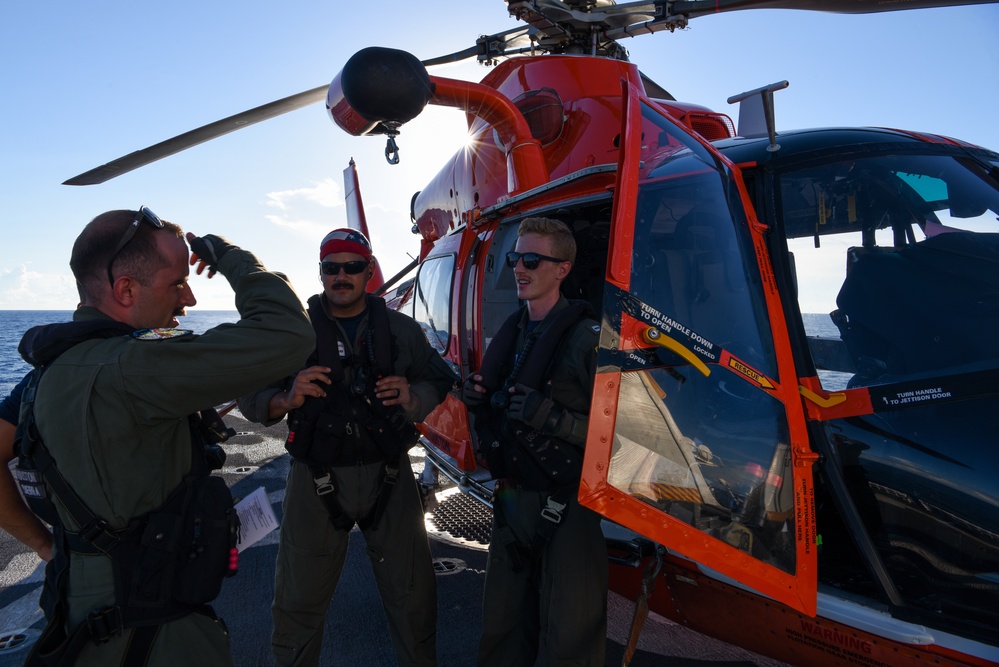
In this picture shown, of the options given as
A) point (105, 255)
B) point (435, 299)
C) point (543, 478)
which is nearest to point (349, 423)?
point (543, 478)

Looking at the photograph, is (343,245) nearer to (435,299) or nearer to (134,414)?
(134,414)

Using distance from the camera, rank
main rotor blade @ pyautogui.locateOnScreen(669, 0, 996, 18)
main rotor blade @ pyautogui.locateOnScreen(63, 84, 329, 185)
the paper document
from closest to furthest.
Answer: the paper document → main rotor blade @ pyautogui.locateOnScreen(669, 0, 996, 18) → main rotor blade @ pyautogui.locateOnScreen(63, 84, 329, 185)

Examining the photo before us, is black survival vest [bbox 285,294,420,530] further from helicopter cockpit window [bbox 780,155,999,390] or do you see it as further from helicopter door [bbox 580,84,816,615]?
helicopter cockpit window [bbox 780,155,999,390]

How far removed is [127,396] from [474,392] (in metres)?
1.33

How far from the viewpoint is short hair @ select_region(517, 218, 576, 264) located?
2.37 metres

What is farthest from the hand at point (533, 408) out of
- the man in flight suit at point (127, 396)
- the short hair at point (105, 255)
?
the short hair at point (105, 255)

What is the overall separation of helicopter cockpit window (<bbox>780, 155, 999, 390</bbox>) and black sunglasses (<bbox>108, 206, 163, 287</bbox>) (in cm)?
205

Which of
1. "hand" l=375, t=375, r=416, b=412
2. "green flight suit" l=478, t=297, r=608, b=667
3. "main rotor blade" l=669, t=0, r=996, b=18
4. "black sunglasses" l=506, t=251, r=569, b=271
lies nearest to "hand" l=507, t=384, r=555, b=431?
"green flight suit" l=478, t=297, r=608, b=667

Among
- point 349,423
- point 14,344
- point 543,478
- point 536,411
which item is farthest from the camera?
point 14,344

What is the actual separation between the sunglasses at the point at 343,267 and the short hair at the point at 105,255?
43.8 inches

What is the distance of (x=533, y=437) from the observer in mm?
2211

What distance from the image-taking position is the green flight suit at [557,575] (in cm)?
210

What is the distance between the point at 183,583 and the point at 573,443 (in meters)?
1.31

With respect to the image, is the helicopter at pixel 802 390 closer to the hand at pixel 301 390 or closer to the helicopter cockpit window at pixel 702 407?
the helicopter cockpit window at pixel 702 407
